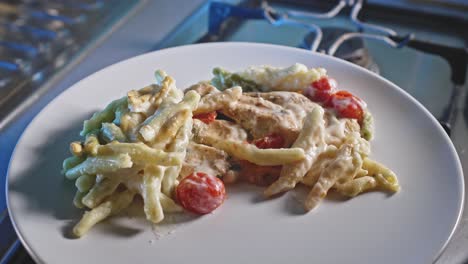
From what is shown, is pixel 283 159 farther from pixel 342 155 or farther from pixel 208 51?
pixel 208 51

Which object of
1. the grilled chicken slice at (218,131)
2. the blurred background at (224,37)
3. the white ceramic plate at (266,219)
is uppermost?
the grilled chicken slice at (218,131)

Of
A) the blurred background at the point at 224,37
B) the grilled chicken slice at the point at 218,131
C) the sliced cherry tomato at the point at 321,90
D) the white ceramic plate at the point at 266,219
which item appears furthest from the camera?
the blurred background at the point at 224,37

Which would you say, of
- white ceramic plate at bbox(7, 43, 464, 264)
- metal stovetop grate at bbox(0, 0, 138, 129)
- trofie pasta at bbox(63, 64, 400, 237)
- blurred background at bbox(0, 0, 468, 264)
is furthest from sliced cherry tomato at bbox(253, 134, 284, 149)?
metal stovetop grate at bbox(0, 0, 138, 129)

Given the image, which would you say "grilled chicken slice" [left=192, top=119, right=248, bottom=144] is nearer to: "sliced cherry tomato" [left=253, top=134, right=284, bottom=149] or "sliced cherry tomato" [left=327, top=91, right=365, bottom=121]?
"sliced cherry tomato" [left=253, top=134, right=284, bottom=149]

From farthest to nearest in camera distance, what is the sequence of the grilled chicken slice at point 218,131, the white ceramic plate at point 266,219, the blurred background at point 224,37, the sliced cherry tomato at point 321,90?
the blurred background at point 224,37
the sliced cherry tomato at point 321,90
the grilled chicken slice at point 218,131
the white ceramic plate at point 266,219

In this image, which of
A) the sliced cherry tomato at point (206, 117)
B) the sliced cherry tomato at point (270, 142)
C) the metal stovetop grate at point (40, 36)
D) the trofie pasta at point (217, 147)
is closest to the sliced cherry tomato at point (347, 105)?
the trofie pasta at point (217, 147)

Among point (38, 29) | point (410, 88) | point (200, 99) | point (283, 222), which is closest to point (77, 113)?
point (200, 99)

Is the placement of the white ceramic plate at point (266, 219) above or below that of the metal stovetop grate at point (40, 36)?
above

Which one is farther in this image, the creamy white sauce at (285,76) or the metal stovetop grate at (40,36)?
the metal stovetop grate at (40,36)

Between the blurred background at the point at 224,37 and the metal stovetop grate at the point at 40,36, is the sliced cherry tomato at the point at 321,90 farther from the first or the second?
the metal stovetop grate at the point at 40,36
